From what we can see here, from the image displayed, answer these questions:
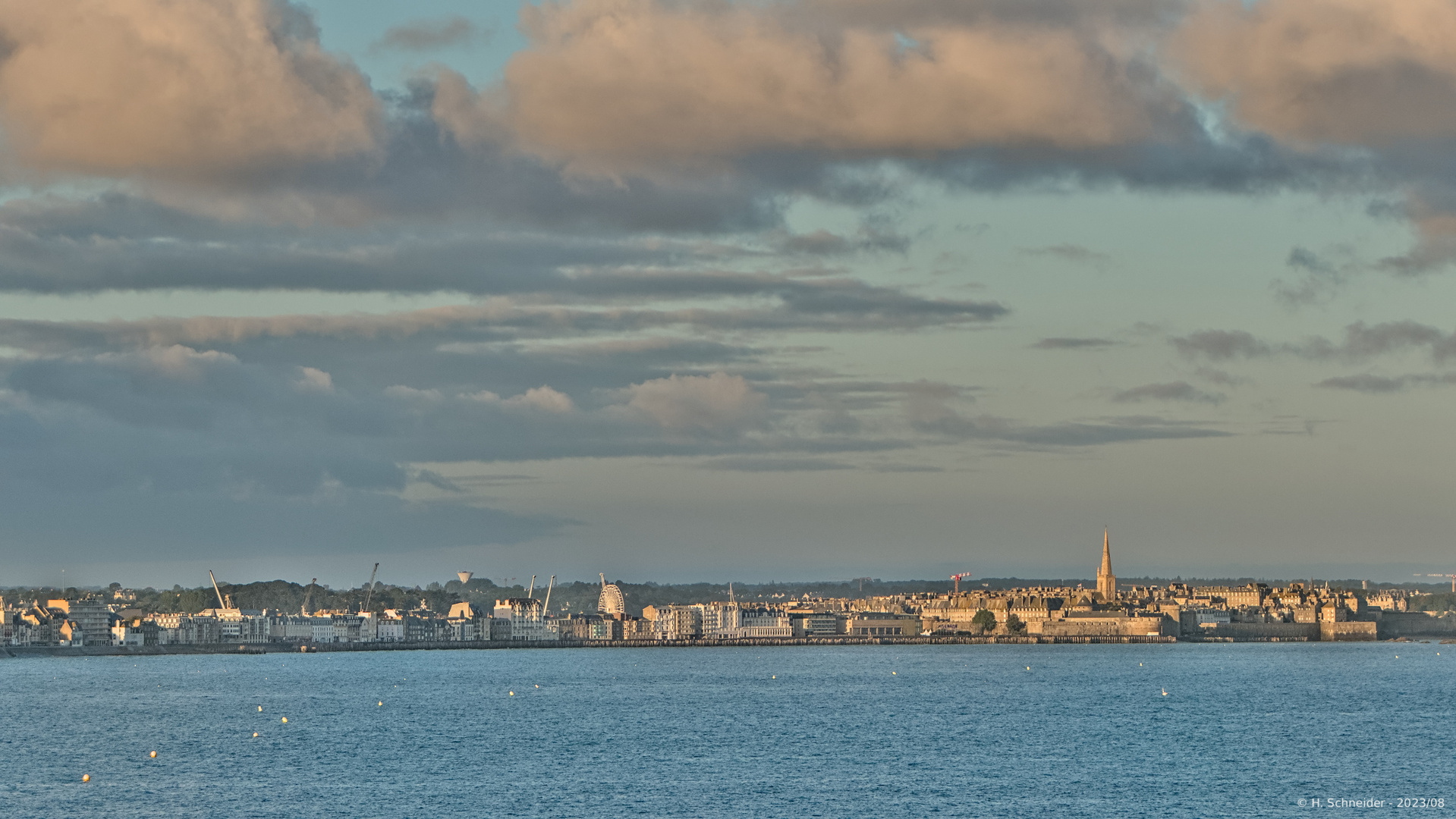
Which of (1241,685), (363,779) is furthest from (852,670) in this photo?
(363,779)

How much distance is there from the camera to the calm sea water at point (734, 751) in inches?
2847

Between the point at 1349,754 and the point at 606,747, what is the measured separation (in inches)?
1495

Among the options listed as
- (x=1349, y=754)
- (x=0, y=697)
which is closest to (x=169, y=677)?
(x=0, y=697)

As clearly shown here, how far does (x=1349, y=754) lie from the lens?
8950cm

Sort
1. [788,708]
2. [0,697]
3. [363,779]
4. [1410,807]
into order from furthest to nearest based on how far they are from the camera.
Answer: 1. [0,697]
2. [788,708]
3. [363,779]
4. [1410,807]

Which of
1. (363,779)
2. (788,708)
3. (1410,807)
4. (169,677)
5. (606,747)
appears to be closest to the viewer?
(1410,807)

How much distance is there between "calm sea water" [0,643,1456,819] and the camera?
72.3 m

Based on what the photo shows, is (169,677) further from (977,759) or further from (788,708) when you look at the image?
(977,759)

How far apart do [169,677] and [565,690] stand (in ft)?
183

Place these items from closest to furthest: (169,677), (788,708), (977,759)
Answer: (977,759)
(788,708)
(169,677)

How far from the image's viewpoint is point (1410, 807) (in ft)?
227

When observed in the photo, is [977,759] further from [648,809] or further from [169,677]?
[169,677]

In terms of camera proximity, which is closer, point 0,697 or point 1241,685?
point 0,697

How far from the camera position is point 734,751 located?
91.4 metres
